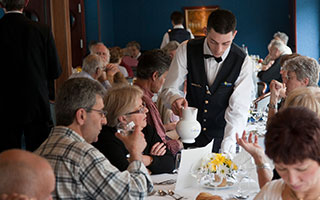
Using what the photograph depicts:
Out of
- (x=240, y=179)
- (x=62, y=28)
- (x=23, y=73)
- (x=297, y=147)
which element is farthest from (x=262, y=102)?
(x=297, y=147)

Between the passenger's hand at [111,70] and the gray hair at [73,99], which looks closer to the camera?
the gray hair at [73,99]

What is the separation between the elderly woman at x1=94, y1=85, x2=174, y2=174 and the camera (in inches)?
110

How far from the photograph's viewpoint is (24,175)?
55.4 inches

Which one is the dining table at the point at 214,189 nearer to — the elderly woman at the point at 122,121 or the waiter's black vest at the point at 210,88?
the elderly woman at the point at 122,121

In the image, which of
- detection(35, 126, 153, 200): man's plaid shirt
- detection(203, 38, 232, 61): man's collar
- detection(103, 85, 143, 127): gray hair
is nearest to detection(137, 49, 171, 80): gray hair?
detection(203, 38, 232, 61): man's collar

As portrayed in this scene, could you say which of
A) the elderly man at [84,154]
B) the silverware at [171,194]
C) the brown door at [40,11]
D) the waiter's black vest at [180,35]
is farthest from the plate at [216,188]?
the waiter's black vest at [180,35]

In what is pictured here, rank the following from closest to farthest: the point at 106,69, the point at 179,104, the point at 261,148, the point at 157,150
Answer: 1. the point at 261,148
2. the point at 157,150
3. the point at 179,104
4. the point at 106,69

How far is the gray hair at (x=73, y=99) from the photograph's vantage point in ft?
7.33

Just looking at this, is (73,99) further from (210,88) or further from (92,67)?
(92,67)

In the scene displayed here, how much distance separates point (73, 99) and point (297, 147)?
3.66 ft

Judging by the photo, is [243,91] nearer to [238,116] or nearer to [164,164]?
[238,116]

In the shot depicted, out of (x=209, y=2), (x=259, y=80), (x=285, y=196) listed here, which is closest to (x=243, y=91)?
(x=285, y=196)

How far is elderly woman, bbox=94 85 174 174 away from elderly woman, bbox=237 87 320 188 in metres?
0.78

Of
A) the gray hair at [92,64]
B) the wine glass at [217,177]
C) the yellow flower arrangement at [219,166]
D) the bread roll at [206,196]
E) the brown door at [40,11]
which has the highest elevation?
the brown door at [40,11]
